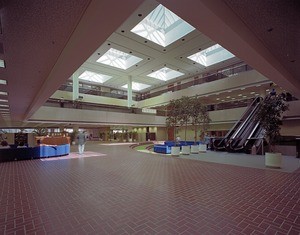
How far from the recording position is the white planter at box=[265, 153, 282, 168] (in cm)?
707

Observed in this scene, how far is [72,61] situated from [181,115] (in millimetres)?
8422

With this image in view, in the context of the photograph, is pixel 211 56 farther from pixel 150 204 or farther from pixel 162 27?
pixel 150 204

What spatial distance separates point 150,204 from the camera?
12.0 ft

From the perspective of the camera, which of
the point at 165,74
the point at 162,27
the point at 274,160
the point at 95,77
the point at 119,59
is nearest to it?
the point at 274,160

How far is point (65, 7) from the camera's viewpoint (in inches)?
99.1

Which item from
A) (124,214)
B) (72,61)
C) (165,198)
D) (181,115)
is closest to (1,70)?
(72,61)

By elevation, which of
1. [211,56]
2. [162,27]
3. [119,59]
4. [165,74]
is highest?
[162,27]

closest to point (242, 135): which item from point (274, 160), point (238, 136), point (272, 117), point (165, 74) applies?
point (238, 136)

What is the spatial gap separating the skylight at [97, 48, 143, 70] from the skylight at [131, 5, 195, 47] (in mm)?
3818

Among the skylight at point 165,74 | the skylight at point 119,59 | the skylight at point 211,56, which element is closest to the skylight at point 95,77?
the skylight at point 119,59

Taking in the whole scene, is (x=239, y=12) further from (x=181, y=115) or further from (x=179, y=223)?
(x=181, y=115)

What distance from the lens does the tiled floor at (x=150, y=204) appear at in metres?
2.78

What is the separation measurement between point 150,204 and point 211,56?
59.5ft

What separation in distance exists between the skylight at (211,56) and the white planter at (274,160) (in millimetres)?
12446
